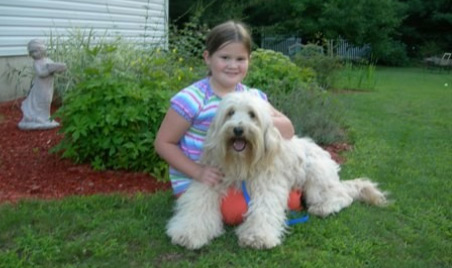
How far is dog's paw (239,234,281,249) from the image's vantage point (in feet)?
11.5

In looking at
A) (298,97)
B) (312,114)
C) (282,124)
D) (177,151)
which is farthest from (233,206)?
(298,97)

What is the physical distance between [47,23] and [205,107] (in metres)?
8.41

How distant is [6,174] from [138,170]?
1287 millimetres

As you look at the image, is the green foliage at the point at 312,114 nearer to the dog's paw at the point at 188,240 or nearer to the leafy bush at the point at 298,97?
the leafy bush at the point at 298,97

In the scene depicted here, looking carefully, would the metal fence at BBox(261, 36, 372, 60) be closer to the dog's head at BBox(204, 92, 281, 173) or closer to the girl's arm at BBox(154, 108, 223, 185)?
the girl's arm at BBox(154, 108, 223, 185)

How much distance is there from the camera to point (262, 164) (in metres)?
3.63

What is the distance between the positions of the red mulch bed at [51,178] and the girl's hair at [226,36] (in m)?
1.62

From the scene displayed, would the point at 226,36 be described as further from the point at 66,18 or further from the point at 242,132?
the point at 66,18

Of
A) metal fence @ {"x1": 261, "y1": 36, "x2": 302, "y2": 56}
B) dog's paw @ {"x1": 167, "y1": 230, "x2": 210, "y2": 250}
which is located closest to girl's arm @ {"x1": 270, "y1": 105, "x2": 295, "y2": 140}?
dog's paw @ {"x1": 167, "y1": 230, "x2": 210, "y2": 250}

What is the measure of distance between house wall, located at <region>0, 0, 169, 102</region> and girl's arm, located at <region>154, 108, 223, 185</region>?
5237 mm

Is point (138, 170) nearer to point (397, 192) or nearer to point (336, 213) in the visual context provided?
point (336, 213)

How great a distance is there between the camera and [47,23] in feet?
36.4

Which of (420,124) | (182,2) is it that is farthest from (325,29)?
(420,124)

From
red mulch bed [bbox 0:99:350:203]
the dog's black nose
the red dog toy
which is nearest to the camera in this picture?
the dog's black nose
